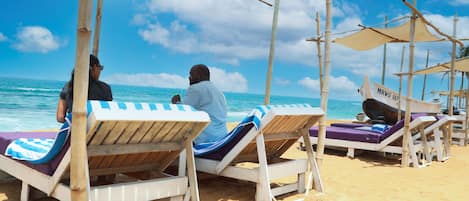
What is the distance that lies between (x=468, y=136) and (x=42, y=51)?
133ft

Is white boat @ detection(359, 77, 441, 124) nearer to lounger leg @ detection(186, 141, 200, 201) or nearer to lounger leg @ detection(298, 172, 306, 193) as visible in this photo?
lounger leg @ detection(298, 172, 306, 193)

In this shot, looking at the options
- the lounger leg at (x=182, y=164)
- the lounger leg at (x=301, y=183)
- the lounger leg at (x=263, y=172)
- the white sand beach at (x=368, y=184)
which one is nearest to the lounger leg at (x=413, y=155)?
the white sand beach at (x=368, y=184)

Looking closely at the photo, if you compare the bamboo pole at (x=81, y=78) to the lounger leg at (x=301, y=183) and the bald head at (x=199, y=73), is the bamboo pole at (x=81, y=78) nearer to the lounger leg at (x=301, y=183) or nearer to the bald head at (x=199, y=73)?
the bald head at (x=199, y=73)

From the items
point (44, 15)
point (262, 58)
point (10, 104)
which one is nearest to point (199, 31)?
point (262, 58)

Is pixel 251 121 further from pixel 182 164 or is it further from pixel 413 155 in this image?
pixel 413 155

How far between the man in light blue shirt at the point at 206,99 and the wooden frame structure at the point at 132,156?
2.51 ft

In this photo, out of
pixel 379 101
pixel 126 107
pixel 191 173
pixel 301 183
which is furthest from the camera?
pixel 379 101

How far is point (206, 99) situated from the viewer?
3.62 meters

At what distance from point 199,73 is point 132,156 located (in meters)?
1.14

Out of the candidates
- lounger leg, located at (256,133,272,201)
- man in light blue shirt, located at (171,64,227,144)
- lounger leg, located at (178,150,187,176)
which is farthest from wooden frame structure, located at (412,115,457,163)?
lounger leg, located at (178,150,187,176)

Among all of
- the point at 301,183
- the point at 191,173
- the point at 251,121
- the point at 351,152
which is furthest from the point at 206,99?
the point at 351,152

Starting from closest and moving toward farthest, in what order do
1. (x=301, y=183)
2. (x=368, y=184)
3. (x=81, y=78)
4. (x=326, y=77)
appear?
1. (x=81, y=78)
2. (x=301, y=183)
3. (x=326, y=77)
4. (x=368, y=184)

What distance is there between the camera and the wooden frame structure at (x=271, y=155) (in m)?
3.11

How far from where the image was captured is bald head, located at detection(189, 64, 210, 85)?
3.65 meters
